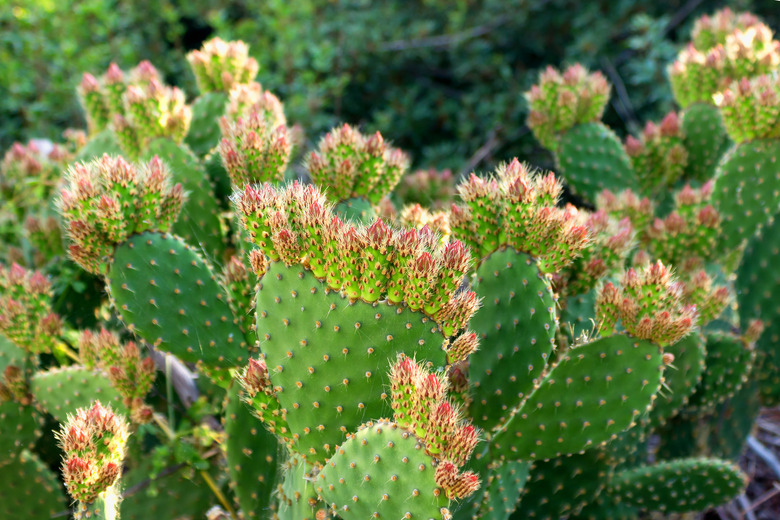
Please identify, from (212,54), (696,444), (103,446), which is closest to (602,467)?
(696,444)

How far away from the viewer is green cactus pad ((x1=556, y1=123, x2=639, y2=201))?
2.25m

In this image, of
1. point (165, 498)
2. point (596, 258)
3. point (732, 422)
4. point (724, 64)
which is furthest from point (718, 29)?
point (165, 498)

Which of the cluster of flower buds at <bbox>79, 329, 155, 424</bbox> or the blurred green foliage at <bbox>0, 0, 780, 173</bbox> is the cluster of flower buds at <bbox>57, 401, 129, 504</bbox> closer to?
the cluster of flower buds at <bbox>79, 329, 155, 424</bbox>

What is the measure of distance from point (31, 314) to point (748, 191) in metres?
1.89

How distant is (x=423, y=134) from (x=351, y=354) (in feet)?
11.6

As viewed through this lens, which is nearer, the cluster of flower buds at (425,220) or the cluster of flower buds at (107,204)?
the cluster of flower buds at (107,204)

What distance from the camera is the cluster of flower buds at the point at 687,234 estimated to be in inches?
70.7

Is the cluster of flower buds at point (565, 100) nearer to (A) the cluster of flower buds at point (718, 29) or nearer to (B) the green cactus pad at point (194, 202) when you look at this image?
(A) the cluster of flower buds at point (718, 29)

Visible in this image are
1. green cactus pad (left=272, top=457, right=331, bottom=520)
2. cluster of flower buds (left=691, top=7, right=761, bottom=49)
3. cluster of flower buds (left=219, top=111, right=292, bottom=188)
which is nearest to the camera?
green cactus pad (left=272, top=457, right=331, bottom=520)

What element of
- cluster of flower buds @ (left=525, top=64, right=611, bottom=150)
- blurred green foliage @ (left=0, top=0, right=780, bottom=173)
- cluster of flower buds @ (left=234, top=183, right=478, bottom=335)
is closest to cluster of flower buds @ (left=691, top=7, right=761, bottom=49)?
cluster of flower buds @ (left=525, top=64, right=611, bottom=150)

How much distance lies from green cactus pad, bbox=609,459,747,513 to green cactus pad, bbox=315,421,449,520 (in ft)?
3.46

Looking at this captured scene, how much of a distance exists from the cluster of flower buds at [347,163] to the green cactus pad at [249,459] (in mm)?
467

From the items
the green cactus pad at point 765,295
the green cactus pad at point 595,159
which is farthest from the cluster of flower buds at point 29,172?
the green cactus pad at point 765,295

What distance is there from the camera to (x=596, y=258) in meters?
1.51
